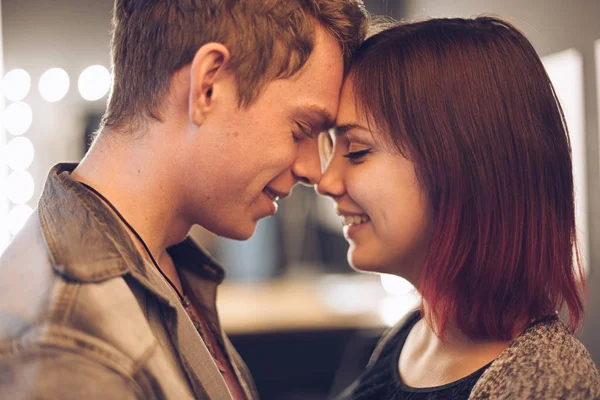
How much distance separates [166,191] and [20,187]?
3.03 metres

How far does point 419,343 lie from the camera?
1.64 metres

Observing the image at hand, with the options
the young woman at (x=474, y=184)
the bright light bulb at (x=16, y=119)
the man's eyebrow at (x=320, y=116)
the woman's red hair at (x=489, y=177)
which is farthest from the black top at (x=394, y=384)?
the bright light bulb at (x=16, y=119)

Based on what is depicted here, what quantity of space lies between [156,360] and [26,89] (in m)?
A: 3.52

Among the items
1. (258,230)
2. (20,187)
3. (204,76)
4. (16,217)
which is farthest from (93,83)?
(204,76)

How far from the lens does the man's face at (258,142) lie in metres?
1.42

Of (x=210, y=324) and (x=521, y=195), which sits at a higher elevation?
(x=521, y=195)

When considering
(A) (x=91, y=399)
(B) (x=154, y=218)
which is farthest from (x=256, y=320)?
(A) (x=91, y=399)

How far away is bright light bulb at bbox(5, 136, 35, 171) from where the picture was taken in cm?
410

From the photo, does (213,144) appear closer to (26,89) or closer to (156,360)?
(156,360)

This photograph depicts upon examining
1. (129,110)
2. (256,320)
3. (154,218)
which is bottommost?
(256,320)

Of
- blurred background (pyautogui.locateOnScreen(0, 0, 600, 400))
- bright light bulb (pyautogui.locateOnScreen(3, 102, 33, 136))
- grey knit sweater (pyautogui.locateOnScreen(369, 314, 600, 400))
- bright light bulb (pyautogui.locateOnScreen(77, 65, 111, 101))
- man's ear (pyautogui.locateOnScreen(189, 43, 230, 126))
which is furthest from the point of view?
bright light bulb (pyautogui.locateOnScreen(77, 65, 111, 101))

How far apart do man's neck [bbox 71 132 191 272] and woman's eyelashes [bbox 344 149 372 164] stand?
39cm

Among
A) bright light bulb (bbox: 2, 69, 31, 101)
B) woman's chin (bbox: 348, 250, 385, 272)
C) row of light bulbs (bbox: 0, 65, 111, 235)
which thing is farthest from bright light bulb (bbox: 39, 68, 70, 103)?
woman's chin (bbox: 348, 250, 385, 272)

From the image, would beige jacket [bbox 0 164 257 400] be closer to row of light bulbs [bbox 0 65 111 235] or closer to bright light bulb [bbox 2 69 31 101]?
row of light bulbs [bbox 0 65 111 235]
